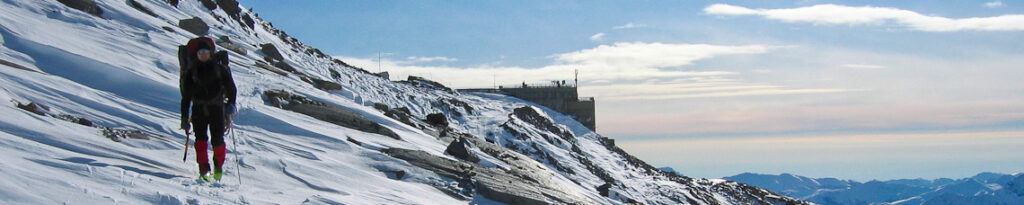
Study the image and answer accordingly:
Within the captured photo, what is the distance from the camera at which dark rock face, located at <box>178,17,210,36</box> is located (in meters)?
26.0

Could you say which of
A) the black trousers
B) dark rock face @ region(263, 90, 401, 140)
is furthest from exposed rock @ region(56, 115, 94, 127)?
dark rock face @ region(263, 90, 401, 140)

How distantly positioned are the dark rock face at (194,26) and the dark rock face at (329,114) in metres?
8.74

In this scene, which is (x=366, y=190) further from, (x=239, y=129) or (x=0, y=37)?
(x=0, y=37)

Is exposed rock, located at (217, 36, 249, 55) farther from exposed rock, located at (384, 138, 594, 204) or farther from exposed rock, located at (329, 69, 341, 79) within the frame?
exposed rock, located at (384, 138, 594, 204)

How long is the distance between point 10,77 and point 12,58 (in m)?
1.82

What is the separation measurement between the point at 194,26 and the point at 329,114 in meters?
10.5

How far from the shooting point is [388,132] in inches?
720

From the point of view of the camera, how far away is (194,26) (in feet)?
86.0

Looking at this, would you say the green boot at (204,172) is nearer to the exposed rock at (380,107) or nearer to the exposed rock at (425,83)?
the exposed rock at (380,107)

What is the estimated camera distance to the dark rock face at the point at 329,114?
1809cm

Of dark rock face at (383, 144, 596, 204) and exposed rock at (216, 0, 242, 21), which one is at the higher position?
exposed rock at (216, 0, 242, 21)

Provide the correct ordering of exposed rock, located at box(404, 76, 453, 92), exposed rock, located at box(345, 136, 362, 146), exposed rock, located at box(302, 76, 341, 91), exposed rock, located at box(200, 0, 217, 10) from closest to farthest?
exposed rock, located at box(345, 136, 362, 146) → exposed rock, located at box(302, 76, 341, 91) → exposed rock, located at box(200, 0, 217, 10) → exposed rock, located at box(404, 76, 453, 92)

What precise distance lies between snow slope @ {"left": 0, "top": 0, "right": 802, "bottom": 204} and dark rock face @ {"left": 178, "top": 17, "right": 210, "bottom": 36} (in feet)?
1.00

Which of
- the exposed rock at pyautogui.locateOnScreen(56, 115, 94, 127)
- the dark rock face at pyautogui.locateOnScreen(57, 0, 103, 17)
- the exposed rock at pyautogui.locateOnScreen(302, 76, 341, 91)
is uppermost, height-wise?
the dark rock face at pyautogui.locateOnScreen(57, 0, 103, 17)
